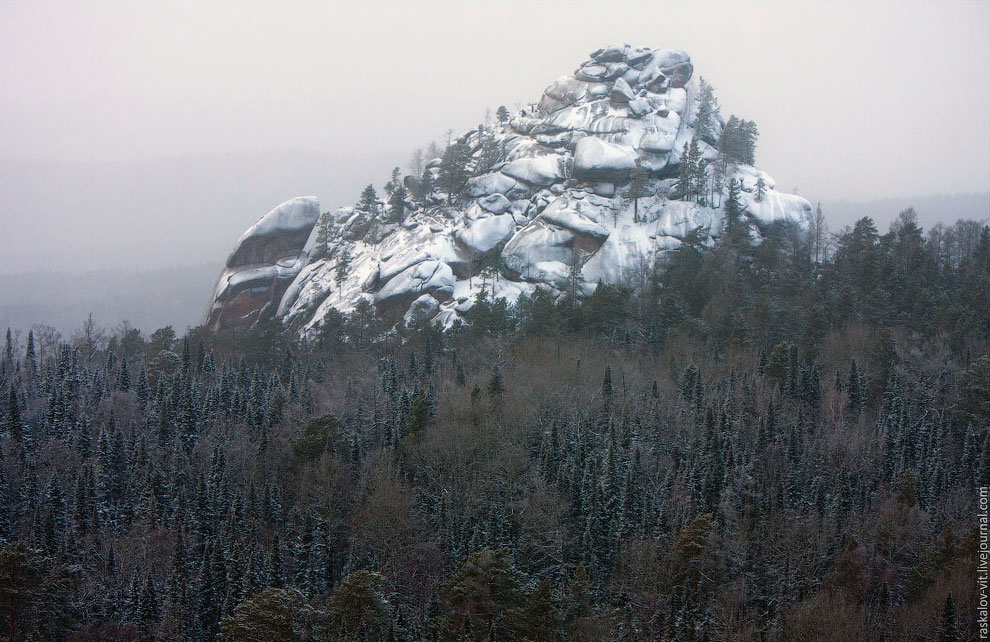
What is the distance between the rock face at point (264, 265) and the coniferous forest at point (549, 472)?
1774cm

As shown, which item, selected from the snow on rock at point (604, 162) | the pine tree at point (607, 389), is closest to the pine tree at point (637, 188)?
the snow on rock at point (604, 162)

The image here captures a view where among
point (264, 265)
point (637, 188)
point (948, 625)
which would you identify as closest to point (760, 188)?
point (637, 188)

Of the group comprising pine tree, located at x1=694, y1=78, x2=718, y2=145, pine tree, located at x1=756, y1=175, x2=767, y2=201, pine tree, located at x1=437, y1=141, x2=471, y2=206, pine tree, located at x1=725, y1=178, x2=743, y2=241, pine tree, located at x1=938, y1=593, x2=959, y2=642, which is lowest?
pine tree, located at x1=938, y1=593, x2=959, y2=642

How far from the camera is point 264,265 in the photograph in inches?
3450

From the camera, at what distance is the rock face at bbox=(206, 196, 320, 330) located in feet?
279

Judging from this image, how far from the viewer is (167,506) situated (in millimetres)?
44781

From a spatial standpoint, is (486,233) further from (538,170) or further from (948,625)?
(948,625)

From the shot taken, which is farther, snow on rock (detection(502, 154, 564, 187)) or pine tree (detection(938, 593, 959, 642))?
snow on rock (detection(502, 154, 564, 187))

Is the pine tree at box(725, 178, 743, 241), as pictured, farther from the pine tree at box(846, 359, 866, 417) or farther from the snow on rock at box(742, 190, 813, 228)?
the pine tree at box(846, 359, 866, 417)

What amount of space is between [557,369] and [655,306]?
1363 centimetres

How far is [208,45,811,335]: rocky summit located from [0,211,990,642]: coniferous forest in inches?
300

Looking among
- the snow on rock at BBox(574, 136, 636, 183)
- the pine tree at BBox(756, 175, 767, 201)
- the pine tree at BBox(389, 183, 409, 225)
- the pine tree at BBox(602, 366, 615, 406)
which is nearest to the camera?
the pine tree at BBox(602, 366, 615, 406)

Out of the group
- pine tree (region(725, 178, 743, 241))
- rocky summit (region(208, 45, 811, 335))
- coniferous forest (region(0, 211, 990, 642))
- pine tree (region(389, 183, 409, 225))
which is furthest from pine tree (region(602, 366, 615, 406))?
pine tree (region(389, 183, 409, 225))

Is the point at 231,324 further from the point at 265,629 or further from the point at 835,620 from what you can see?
the point at 835,620
